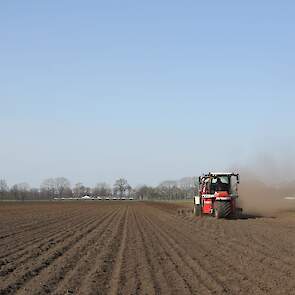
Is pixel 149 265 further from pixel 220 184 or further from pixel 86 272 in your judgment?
pixel 220 184

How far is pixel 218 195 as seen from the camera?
31422 mm

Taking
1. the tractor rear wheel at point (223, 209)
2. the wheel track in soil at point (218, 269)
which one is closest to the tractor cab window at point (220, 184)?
the tractor rear wheel at point (223, 209)

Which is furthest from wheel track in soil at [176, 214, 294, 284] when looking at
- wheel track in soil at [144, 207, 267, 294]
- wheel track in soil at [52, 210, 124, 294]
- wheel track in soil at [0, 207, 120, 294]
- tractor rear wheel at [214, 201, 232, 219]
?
tractor rear wheel at [214, 201, 232, 219]

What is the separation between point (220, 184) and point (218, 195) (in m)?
1.72

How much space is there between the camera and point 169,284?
402 inches

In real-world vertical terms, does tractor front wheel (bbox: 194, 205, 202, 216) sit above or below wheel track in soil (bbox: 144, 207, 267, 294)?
above

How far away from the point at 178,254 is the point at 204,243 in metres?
3.23

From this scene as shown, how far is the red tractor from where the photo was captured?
31375mm

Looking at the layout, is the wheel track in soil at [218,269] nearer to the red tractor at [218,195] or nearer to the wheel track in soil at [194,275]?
the wheel track in soil at [194,275]

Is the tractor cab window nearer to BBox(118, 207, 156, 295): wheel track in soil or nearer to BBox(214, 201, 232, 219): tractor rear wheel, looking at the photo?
BBox(214, 201, 232, 219): tractor rear wheel

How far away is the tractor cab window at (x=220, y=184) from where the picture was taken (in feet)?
108

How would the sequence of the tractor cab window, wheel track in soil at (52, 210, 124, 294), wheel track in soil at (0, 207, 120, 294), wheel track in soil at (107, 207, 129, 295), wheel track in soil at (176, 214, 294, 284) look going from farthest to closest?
the tractor cab window → wheel track in soil at (176, 214, 294, 284) → wheel track in soil at (0, 207, 120, 294) → wheel track in soil at (52, 210, 124, 294) → wheel track in soil at (107, 207, 129, 295)

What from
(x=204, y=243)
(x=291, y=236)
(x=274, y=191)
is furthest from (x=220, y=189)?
(x=274, y=191)

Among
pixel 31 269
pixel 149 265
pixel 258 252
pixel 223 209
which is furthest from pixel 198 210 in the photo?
pixel 31 269
